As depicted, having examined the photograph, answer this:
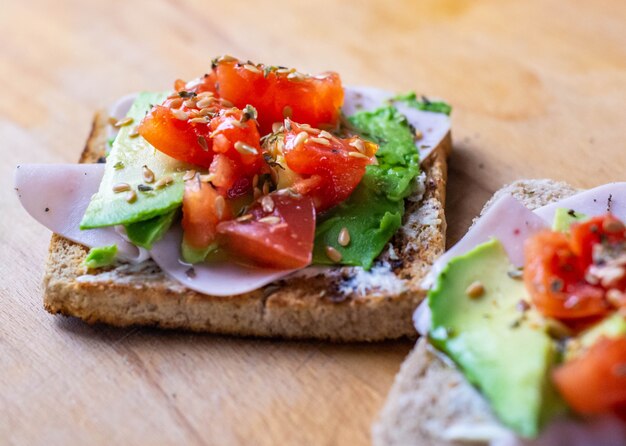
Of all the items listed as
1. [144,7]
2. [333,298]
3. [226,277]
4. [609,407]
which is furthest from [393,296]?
[144,7]

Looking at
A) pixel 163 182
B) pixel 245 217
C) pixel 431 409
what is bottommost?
pixel 431 409

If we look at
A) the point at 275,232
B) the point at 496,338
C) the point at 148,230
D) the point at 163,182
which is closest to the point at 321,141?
the point at 275,232

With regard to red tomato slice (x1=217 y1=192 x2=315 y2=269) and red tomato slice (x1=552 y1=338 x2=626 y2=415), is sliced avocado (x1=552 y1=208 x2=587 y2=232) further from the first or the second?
red tomato slice (x1=217 y1=192 x2=315 y2=269)

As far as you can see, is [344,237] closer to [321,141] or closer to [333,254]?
[333,254]

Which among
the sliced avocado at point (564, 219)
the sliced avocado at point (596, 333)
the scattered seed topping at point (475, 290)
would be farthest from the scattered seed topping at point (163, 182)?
the sliced avocado at point (596, 333)

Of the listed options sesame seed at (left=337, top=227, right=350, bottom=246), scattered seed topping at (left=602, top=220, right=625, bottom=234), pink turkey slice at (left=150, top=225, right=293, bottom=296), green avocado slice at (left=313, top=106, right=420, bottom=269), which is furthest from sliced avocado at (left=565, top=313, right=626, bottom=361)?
pink turkey slice at (left=150, top=225, right=293, bottom=296)
